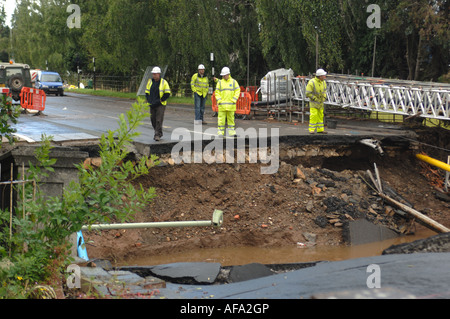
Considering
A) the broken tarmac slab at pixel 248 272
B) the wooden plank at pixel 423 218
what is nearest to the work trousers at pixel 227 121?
the wooden plank at pixel 423 218

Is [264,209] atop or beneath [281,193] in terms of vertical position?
beneath

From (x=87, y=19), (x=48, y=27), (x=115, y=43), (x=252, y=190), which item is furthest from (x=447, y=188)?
(x=48, y=27)

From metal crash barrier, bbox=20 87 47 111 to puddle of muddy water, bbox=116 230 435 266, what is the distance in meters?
13.7

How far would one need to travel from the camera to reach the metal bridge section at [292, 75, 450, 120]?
48.4 feet

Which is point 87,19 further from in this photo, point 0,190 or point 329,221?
point 0,190

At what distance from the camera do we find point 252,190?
1295 cm

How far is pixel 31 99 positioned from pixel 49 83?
17.2 meters

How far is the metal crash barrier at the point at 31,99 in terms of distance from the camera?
22625mm

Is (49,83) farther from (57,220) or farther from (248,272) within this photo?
(57,220)

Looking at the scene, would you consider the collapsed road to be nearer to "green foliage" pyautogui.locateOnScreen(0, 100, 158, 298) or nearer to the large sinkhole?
the large sinkhole

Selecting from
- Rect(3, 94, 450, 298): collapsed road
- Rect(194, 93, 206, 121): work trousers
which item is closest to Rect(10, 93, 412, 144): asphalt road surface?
Rect(3, 94, 450, 298): collapsed road

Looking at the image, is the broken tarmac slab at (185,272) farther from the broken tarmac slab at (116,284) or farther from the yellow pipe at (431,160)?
the yellow pipe at (431,160)

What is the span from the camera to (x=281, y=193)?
1298cm

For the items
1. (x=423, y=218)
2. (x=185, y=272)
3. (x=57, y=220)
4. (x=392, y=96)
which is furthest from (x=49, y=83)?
(x=57, y=220)
